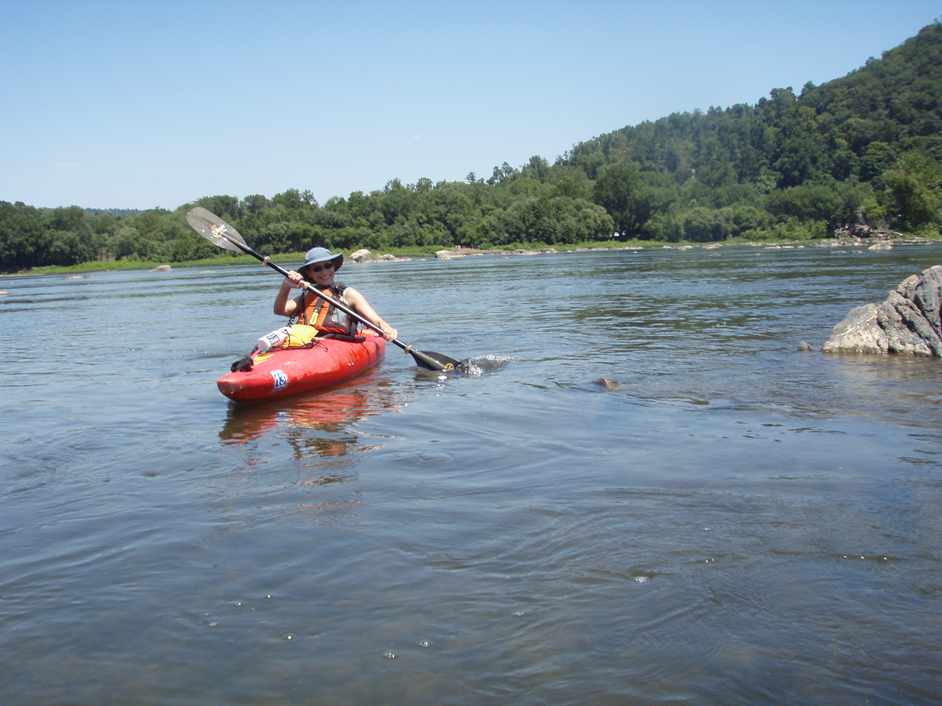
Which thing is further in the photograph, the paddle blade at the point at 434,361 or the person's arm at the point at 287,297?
the paddle blade at the point at 434,361

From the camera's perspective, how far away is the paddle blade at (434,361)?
11.1m

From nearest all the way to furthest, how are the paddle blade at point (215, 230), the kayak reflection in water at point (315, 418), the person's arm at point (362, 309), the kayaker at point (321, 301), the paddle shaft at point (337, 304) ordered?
the kayak reflection in water at point (315, 418) < the paddle shaft at point (337, 304) < the kayaker at point (321, 301) < the person's arm at point (362, 309) < the paddle blade at point (215, 230)

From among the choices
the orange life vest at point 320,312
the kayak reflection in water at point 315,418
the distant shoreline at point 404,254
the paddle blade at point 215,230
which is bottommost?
the kayak reflection in water at point 315,418

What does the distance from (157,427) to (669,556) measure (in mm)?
5487

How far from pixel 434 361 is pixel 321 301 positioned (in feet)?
5.85

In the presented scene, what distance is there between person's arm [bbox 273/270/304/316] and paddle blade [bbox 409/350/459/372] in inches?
67.3

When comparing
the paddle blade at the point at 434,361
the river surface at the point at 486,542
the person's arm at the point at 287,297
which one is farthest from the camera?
the paddle blade at the point at 434,361

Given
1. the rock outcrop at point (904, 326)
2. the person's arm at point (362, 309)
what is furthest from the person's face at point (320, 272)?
the rock outcrop at point (904, 326)

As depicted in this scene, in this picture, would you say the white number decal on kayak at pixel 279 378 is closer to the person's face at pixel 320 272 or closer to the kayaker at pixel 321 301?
the kayaker at pixel 321 301

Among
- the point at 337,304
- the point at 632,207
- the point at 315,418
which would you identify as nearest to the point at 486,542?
the point at 315,418

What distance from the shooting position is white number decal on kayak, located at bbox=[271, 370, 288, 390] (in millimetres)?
8695

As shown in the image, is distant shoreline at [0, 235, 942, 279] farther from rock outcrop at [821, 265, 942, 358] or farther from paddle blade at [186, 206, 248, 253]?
rock outcrop at [821, 265, 942, 358]

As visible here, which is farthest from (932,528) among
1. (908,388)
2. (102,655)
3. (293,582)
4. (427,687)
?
(908,388)

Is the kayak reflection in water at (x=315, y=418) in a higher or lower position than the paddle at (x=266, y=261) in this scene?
lower
